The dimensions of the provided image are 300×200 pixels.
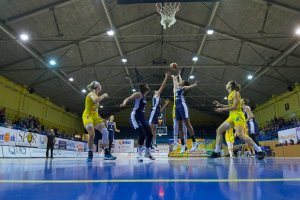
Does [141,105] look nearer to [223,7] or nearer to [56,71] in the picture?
[223,7]

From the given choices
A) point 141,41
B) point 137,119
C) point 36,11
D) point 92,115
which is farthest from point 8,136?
point 141,41

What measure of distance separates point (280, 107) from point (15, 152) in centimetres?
2670

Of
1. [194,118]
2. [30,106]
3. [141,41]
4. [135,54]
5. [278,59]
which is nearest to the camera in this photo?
[278,59]

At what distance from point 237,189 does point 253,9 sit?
14734 mm

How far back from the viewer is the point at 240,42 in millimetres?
18406

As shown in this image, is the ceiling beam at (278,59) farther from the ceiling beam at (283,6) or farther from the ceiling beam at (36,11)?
the ceiling beam at (36,11)

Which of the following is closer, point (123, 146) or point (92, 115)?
point (92, 115)

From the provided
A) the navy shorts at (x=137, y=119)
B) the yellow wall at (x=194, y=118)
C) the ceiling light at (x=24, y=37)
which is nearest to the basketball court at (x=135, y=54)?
the ceiling light at (x=24, y=37)

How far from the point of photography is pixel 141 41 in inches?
787

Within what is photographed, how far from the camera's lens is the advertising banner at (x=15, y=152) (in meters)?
13.0

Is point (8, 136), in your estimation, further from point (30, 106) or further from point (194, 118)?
point (194, 118)

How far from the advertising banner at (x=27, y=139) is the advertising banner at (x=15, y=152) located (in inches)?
27.2

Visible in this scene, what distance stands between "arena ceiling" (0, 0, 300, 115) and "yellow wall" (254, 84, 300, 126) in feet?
3.53

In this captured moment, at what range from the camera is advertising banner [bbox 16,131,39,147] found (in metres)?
15.3
